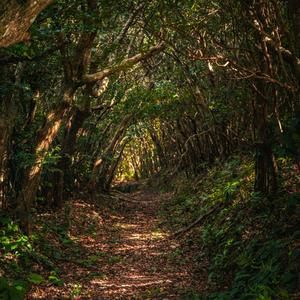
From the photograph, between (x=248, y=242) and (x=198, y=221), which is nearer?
(x=248, y=242)

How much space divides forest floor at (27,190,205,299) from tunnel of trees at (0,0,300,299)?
0.26 ft

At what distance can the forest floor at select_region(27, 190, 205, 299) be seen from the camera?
22.2ft

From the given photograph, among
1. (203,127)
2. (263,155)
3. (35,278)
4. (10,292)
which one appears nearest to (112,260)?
(35,278)

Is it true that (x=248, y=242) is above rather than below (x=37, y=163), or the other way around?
below

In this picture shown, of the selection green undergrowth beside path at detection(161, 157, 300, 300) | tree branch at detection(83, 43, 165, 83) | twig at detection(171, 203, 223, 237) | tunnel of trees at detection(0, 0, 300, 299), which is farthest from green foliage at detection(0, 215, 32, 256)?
twig at detection(171, 203, 223, 237)

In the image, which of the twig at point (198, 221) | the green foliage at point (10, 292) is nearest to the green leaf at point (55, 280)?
the green foliage at point (10, 292)

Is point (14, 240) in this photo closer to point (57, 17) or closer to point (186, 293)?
point (186, 293)

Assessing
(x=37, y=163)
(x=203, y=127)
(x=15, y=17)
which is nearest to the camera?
(x=15, y=17)

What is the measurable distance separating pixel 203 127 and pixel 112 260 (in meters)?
7.78

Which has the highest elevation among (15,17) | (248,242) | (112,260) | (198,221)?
(15,17)

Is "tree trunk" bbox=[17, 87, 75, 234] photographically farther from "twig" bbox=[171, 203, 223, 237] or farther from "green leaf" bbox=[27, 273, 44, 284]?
"twig" bbox=[171, 203, 223, 237]

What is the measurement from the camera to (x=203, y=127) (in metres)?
15.4

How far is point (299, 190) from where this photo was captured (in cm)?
670

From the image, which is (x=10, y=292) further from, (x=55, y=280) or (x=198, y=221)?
(x=198, y=221)
